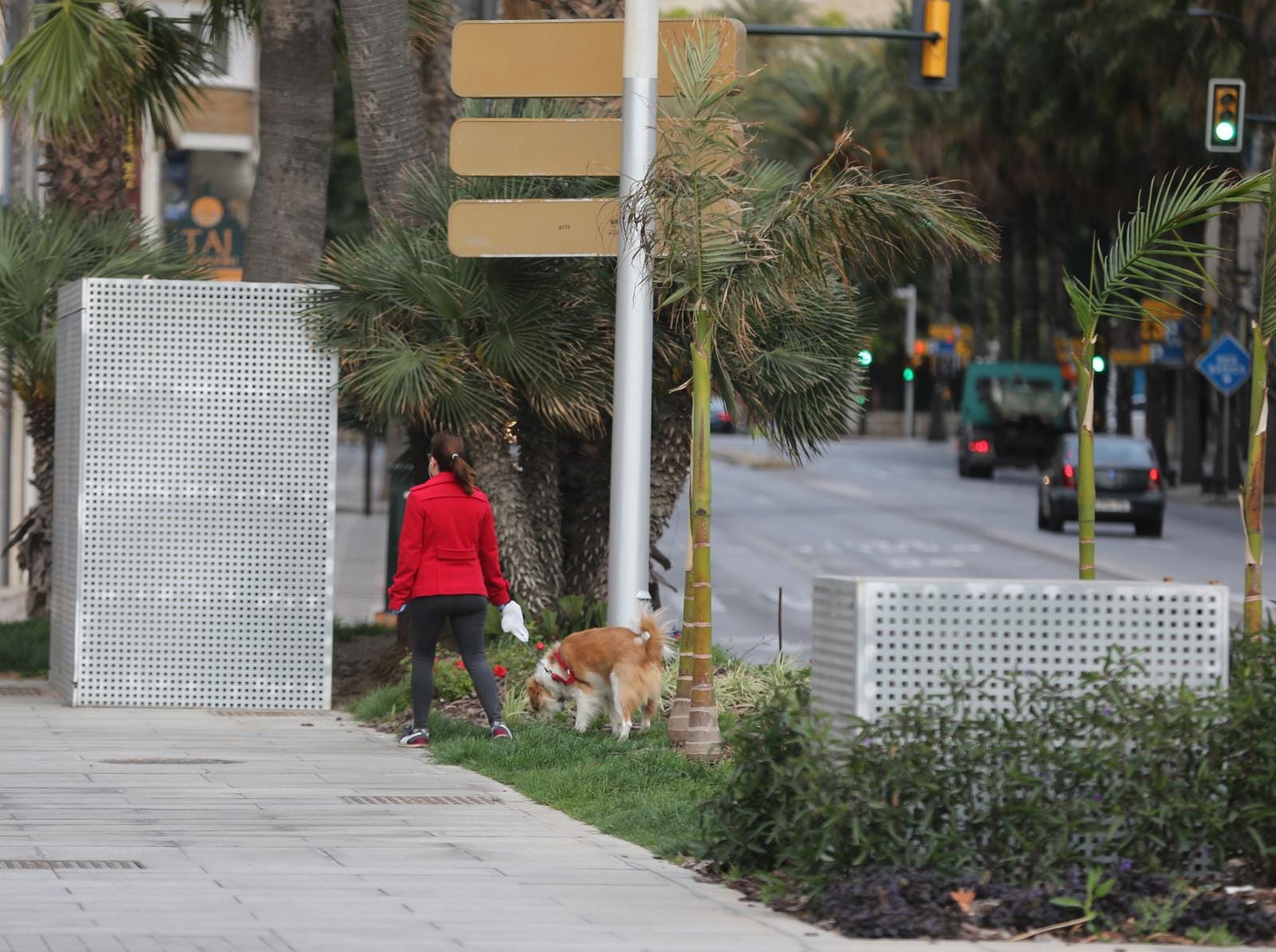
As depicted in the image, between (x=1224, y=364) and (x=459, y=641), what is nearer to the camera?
(x=459, y=641)

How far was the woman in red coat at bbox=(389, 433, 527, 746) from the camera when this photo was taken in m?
11.8

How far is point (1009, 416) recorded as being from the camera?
57969mm

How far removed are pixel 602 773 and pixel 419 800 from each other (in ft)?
2.99

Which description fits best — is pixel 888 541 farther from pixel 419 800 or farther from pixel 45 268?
pixel 419 800

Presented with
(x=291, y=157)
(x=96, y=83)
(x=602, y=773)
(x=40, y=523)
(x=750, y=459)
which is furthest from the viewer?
(x=750, y=459)

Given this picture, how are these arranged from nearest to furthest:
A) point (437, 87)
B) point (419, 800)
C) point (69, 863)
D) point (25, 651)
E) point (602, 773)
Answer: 1. point (69, 863)
2. point (419, 800)
3. point (602, 773)
4. point (25, 651)
5. point (437, 87)

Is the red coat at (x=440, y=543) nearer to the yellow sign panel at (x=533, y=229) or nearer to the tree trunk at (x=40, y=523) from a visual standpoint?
the yellow sign panel at (x=533, y=229)

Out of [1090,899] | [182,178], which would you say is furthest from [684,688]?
[182,178]

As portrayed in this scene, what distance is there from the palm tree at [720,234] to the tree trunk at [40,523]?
7.45 meters

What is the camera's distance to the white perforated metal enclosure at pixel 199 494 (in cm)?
1373

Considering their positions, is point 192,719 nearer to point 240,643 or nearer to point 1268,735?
point 240,643

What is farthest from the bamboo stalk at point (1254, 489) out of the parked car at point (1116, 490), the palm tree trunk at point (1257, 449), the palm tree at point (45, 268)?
the parked car at point (1116, 490)

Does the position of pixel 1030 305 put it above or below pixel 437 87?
below

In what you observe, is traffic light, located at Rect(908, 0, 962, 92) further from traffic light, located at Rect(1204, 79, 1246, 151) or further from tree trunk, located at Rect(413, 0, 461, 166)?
tree trunk, located at Rect(413, 0, 461, 166)
